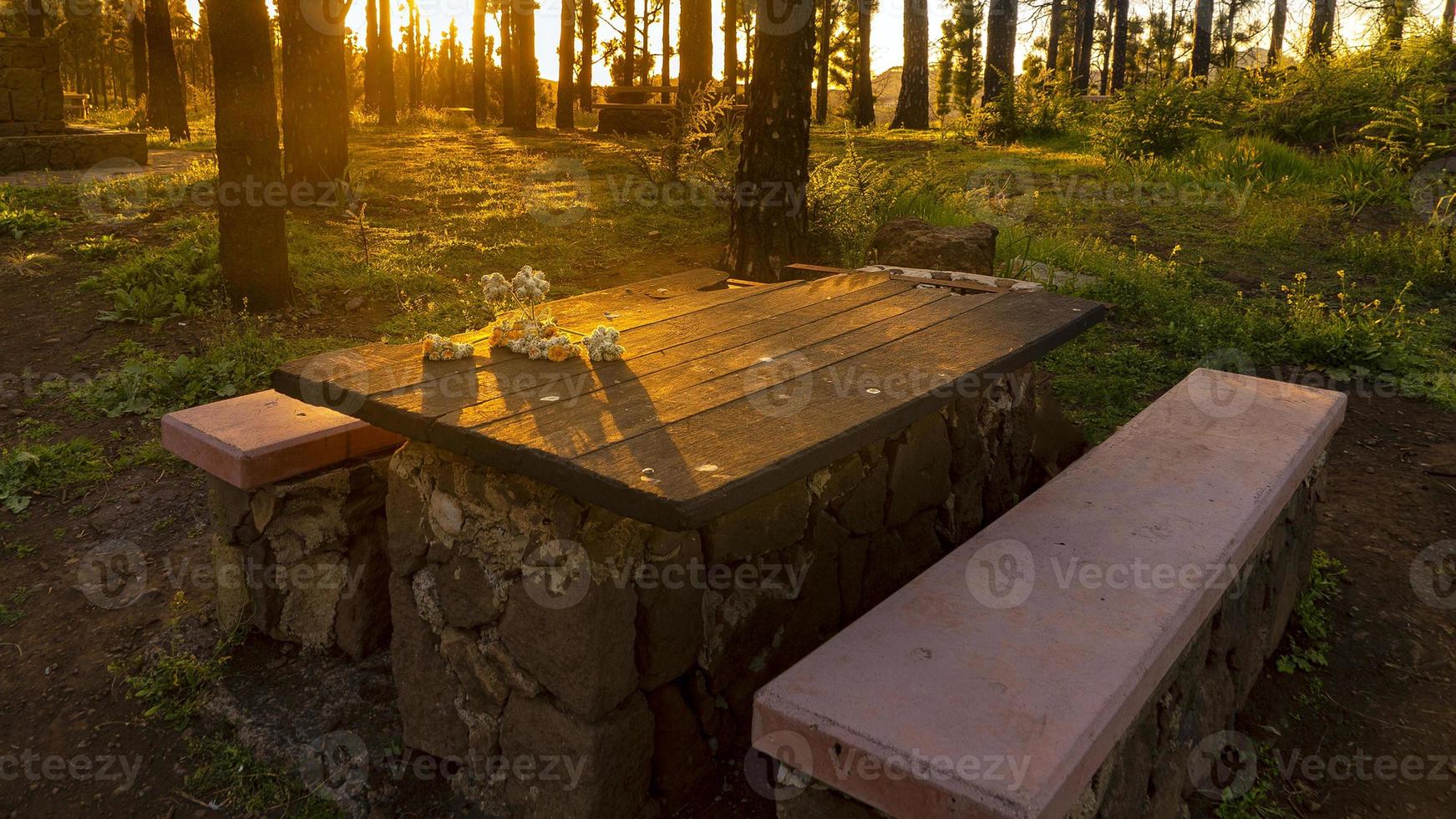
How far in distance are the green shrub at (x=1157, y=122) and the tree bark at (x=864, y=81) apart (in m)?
9.90

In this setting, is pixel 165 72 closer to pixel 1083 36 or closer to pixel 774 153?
pixel 774 153

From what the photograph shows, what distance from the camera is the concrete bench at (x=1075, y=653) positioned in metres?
1.74

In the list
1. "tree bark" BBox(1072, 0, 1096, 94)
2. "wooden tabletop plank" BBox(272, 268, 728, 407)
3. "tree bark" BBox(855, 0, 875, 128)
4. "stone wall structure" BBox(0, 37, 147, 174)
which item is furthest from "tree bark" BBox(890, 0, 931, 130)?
"wooden tabletop plank" BBox(272, 268, 728, 407)

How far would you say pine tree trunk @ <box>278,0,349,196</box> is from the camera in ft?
28.1

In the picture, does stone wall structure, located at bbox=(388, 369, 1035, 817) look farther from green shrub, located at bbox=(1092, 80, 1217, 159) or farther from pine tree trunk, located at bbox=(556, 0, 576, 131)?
pine tree trunk, located at bbox=(556, 0, 576, 131)

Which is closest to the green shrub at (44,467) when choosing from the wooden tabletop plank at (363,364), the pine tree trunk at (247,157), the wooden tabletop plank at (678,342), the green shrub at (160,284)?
the green shrub at (160,284)

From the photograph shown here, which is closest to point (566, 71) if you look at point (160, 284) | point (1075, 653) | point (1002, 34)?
point (1002, 34)

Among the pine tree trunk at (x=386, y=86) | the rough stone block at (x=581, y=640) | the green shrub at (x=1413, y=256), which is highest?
the pine tree trunk at (x=386, y=86)

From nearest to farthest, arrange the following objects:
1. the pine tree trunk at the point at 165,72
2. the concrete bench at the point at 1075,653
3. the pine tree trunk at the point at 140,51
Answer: the concrete bench at the point at 1075,653 < the pine tree trunk at the point at 165,72 < the pine tree trunk at the point at 140,51

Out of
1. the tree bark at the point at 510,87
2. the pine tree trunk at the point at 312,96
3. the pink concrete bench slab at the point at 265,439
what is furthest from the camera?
the tree bark at the point at 510,87

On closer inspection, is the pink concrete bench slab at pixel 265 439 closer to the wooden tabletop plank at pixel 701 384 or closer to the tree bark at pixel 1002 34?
the wooden tabletop plank at pixel 701 384

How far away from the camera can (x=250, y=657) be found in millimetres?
3121

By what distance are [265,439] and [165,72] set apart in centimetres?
1489

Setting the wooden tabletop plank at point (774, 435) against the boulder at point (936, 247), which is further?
the boulder at point (936, 247)
